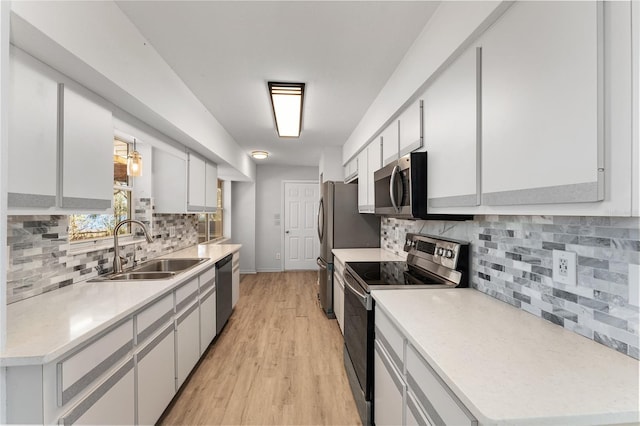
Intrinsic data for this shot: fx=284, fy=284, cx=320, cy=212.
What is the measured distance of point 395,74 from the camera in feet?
6.99

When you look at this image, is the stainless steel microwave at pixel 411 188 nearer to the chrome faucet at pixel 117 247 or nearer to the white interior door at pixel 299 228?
the chrome faucet at pixel 117 247

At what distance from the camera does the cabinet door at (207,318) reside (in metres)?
2.49

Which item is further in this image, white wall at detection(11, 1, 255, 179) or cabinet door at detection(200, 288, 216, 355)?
cabinet door at detection(200, 288, 216, 355)

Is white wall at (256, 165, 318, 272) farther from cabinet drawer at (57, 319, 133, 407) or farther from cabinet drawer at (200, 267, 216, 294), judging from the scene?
cabinet drawer at (57, 319, 133, 407)

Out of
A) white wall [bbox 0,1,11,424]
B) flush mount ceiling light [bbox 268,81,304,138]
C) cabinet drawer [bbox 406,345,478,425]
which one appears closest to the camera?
cabinet drawer [bbox 406,345,478,425]

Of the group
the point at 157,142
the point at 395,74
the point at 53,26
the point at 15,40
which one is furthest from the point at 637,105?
the point at 157,142

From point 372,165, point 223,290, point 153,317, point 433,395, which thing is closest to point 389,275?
point 433,395

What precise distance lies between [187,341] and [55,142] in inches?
62.6

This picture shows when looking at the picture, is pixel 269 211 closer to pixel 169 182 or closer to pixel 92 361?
pixel 169 182

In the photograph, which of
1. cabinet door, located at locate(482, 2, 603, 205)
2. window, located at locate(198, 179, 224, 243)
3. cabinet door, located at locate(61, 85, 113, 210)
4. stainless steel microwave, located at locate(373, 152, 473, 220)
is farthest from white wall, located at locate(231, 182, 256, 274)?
cabinet door, located at locate(482, 2, 603, 205)

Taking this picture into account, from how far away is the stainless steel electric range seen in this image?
1.68 meters

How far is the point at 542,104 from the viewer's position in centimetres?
86

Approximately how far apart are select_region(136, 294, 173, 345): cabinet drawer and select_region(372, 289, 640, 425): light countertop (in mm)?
1316

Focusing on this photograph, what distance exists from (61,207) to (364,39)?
1.86 meters
